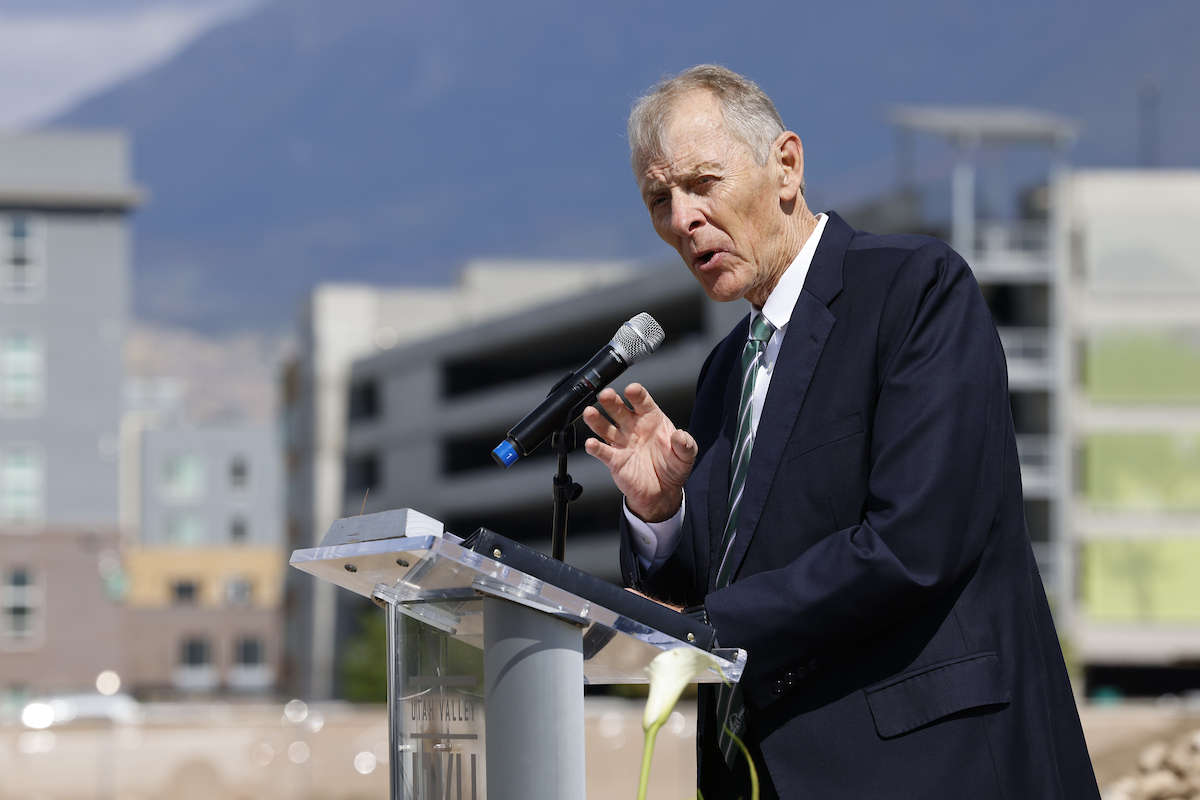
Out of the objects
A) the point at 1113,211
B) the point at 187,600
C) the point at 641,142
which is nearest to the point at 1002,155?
the point at 1113,211

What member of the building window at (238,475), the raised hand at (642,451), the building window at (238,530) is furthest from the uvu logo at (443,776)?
the building window at (238,475)

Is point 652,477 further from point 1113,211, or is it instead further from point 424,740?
point 1113,211

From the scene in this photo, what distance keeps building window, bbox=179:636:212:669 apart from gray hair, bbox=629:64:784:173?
83.1 m

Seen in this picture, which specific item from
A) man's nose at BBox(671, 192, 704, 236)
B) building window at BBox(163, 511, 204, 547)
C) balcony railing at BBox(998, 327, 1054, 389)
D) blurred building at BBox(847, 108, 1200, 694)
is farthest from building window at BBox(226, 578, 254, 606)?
man's nose at BBox(671, 192, 704, 236)

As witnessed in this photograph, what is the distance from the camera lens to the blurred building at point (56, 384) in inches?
1646

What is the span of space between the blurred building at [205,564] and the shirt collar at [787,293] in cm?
7928

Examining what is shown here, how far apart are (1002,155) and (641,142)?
38936 millimetres

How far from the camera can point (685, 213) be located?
8.23 ft

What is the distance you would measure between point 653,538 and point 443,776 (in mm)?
748

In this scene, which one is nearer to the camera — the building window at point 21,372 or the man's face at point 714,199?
the man's face at point 714,199

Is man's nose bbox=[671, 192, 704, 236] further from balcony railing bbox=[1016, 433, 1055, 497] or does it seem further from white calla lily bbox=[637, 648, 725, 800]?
balcony railing bbox=[1016, 433, 1055, 497]

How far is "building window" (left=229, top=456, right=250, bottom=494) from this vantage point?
101m

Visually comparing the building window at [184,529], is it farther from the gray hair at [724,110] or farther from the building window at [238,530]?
the gray hair at [724,110]

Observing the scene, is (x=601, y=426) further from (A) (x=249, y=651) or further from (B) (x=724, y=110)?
(A) (x=249, y=651)
